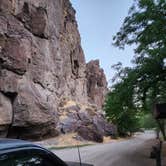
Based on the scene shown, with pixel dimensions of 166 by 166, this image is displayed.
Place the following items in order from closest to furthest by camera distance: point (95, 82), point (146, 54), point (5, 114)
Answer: point (146, 54) < point (5, 114) < point (95, 82)

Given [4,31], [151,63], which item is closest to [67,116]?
[4,31]

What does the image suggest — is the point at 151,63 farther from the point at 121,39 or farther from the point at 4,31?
the point at 4,31

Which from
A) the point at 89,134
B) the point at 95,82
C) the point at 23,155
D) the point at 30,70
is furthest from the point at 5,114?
the point at 95,82

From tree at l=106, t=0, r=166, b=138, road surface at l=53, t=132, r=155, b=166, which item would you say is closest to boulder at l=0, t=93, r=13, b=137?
road surface at l=53, t=132, r=155, b=166

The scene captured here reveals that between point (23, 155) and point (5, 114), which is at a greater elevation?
point (5, 114)

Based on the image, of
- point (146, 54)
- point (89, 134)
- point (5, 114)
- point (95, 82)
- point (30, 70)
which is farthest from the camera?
point (95, 82)

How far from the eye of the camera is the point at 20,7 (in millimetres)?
35812

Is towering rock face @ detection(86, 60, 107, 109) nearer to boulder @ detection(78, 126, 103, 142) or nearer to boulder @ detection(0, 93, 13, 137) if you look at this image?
boulder @ detection(78, 126, 103, 142)

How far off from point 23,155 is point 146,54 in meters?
15.1

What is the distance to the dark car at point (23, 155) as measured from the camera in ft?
7.53

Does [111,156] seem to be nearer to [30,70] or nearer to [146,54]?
[146,54]

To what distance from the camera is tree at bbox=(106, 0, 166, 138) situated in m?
15.5

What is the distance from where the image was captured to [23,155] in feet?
8.23

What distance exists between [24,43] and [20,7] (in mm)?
7034
